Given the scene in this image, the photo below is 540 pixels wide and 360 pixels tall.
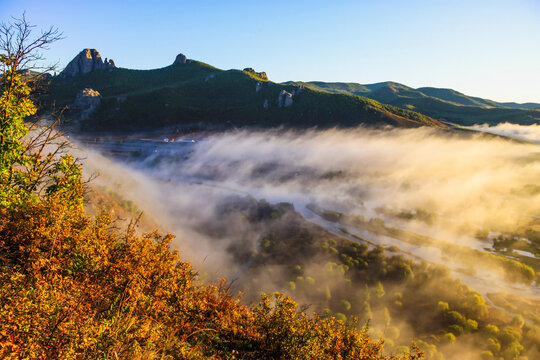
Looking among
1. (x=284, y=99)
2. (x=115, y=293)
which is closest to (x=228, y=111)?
(x=284, y=99)

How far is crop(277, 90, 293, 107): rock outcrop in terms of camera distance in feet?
561

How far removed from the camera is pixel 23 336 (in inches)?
231

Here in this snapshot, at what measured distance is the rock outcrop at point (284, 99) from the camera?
561 feet

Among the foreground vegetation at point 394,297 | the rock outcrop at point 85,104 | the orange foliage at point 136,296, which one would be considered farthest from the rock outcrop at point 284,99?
the orange foliage at point 136,296

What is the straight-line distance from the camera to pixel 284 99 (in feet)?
565

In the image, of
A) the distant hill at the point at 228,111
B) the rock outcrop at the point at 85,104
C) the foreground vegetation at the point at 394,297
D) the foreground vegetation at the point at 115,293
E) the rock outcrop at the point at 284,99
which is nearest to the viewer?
the foreground vegetation at the point at 115,293

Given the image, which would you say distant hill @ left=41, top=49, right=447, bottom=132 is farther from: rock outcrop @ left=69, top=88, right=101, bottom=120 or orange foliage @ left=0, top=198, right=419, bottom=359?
orange foliage @ left=0, top=198, right=419, bottom=359

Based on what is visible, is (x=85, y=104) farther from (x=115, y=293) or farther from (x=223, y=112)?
(x=115, y=293)

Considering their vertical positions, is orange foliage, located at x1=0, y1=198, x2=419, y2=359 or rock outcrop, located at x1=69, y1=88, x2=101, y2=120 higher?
rock outcrop, located at x1=69, y1=88, x2=101, y2=120

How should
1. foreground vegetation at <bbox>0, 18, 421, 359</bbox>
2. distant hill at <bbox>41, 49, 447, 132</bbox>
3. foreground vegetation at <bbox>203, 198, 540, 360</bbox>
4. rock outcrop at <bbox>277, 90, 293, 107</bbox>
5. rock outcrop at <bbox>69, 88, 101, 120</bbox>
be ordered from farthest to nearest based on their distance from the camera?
rock outcrop at <bbox>277, 90, 293, 107</bbox>, distant hill at <bbox>41, 49, 447, 132</bbox>, rock outcrop at <bbox>69, 88, 101, 120</bbox>, foreground vegetation at <bbox>203, 198, 540, 360</bbox>, foreground vegetation at <bbox>0, 18, 421, 359</bbox>

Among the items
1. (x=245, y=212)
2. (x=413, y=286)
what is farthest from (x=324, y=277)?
(x=245, y=212)

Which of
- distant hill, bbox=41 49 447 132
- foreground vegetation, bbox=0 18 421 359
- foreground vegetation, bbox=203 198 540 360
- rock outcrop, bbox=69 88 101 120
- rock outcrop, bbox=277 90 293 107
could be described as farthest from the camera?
rock outcrop, bbox=277 90 293 107

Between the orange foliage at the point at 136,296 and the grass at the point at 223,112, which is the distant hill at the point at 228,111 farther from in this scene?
the orange foliage at the point at 136,296

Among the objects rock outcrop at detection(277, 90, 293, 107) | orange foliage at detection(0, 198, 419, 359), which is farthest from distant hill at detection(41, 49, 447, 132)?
orange foliage at detection(0, 198, 419, 359)
